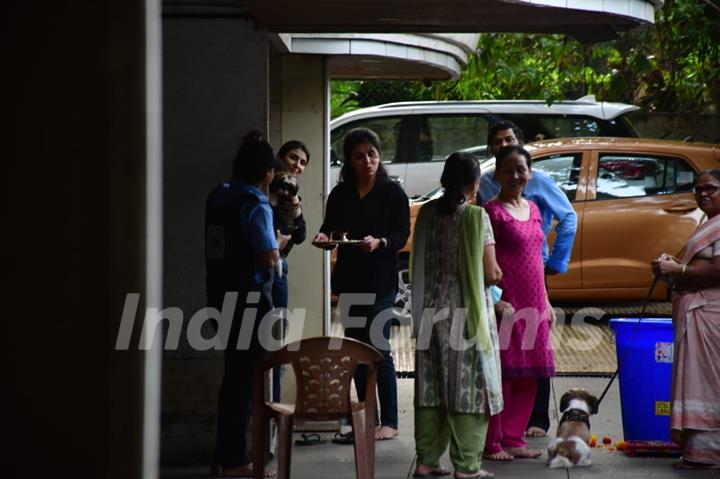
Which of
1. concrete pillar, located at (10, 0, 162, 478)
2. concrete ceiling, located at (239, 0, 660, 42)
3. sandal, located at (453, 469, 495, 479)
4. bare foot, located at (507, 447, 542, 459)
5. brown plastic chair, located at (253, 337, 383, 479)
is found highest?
concrete ceiling, located at (239, 0, 660, 42)

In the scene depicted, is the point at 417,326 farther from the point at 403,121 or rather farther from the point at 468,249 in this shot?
the point at 403,121

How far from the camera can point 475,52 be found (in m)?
12.7

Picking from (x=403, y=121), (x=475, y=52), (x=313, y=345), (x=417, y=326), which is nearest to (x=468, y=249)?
(x=417, y=326)

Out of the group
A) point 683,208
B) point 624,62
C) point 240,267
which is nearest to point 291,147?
point 240,267

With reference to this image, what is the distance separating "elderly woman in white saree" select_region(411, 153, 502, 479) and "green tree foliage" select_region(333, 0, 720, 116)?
7.37 feet

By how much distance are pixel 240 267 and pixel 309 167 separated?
2120mm

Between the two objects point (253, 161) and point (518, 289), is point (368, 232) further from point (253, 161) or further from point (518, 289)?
point (253, 161)

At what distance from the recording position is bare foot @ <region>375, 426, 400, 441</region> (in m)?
8.13

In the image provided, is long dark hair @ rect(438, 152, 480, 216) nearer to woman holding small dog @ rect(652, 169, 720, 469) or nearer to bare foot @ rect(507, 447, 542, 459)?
woman holding small dog @ rect(652, 169, 720, 469)

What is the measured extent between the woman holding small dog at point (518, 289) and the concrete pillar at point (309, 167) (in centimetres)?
164

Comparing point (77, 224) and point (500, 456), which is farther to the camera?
point (500, 456)

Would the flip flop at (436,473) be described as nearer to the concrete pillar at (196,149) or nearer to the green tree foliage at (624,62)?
the concrete pillar at (196,149)

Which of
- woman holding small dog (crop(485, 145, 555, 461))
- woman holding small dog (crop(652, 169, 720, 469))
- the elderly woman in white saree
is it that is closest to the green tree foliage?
woman holding small dog (crop(652, 169, 720, 469))

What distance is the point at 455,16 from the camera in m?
7.42
